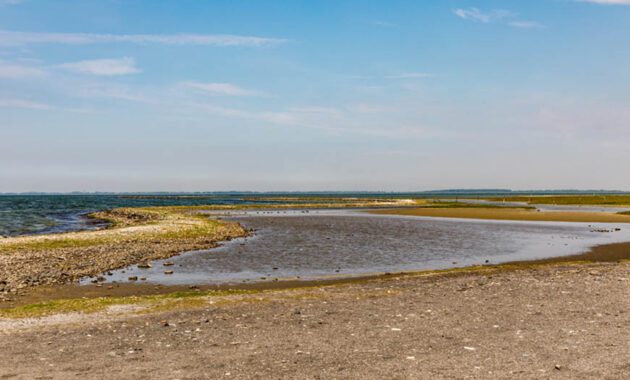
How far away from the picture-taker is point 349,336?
1244 centimetres

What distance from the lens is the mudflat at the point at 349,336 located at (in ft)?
32.1

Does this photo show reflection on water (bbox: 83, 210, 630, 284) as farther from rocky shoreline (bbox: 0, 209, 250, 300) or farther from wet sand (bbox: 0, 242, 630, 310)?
rocky shoreline (bbox: 0, 209, 250, 300)

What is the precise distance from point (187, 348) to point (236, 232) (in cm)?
3827

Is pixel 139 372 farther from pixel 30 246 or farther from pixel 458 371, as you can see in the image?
pixel 30 246

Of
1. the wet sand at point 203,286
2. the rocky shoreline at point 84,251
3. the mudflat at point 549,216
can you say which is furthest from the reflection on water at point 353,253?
the mudflat at point 549,216

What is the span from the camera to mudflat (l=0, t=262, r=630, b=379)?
385 inches

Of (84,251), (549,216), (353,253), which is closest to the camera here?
(84,251)

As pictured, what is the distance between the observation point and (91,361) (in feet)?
34.5

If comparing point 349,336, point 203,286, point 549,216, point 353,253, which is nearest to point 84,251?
point 203,286

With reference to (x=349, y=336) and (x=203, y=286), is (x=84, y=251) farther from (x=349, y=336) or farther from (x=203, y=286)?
(x=349, y=336)

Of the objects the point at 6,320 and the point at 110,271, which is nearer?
the point at 6,320

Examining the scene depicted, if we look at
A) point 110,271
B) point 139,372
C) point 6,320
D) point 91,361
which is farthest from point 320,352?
point 110,271

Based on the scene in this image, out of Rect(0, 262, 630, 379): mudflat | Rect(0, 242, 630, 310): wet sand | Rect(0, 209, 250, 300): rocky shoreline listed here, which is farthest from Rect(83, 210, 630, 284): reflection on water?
Rect(0, 262, 630, 379): mudflat

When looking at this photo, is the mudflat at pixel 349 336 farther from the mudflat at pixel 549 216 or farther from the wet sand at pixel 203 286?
the mudflat at pixel 549 216
